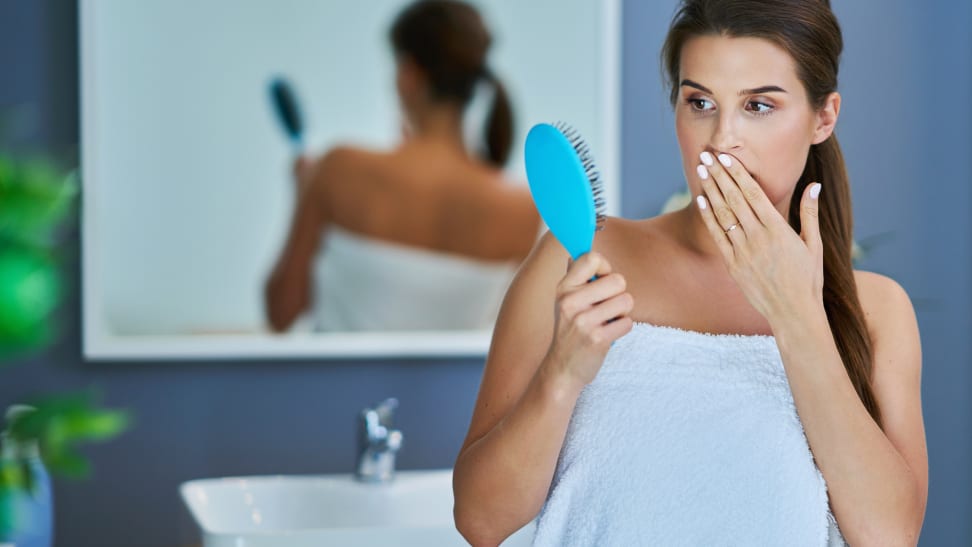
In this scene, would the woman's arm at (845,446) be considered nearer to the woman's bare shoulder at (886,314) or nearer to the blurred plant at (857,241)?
the woman's bare shoulder at (886,314)

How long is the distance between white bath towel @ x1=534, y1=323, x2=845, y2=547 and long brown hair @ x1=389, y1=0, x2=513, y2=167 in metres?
0.90

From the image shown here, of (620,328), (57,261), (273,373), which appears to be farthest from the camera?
(273,373)

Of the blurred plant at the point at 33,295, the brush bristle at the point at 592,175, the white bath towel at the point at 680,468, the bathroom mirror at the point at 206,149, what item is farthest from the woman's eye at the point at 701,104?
the bathroom mirror at the point at 206,149

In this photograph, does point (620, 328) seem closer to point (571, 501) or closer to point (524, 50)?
point (571, 501)

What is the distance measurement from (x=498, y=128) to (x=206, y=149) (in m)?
0.48

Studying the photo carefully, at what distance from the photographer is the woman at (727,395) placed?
2.94ft

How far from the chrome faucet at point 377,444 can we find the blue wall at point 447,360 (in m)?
0.15

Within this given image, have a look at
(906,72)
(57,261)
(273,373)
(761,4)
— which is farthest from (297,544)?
(906,72)

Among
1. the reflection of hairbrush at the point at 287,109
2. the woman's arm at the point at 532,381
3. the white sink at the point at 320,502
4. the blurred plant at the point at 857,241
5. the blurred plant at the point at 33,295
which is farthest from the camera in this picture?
the blurred plant at the point at 857,241

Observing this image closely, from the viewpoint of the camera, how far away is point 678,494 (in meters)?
0.92

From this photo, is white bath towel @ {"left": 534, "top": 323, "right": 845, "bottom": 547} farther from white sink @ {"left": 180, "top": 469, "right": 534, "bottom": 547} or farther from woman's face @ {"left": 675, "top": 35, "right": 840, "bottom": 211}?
Answer: white sink @ {"left": 180, "top": 469, "right": 534, "bottom": 547}

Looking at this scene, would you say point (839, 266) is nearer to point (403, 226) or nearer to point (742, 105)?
point (742, 105)

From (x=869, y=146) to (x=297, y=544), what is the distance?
129 cm

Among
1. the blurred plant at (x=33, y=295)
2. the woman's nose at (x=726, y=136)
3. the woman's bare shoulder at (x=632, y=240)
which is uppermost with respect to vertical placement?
the woman's nose at (x=726, y=136)
